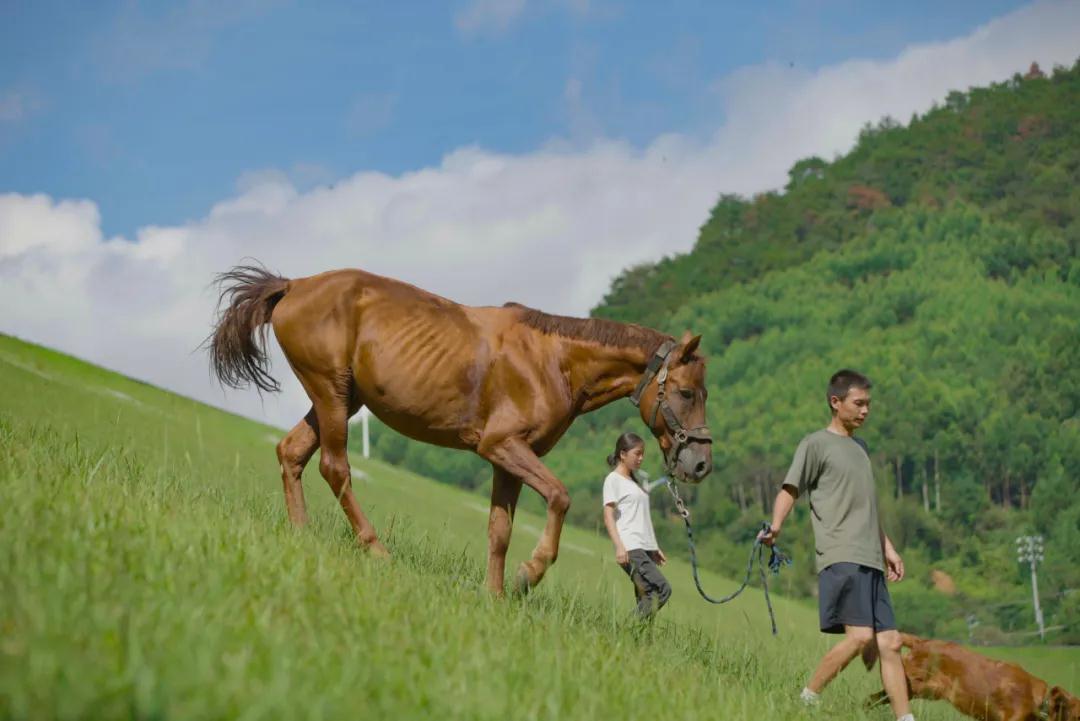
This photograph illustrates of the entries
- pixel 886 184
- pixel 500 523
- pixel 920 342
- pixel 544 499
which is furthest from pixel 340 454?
pixel 886 184

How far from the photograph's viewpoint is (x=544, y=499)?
6.86 metres

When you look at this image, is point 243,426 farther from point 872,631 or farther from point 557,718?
point 557,718

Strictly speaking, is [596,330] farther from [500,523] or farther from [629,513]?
[629,513]

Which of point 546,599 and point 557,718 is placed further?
point 546,599

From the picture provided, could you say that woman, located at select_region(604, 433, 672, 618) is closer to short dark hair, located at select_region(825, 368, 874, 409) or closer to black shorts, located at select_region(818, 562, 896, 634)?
black shorts, located at select_region(818, 562, 896, 634)

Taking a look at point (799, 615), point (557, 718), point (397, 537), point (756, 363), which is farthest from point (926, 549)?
point (557, 718)

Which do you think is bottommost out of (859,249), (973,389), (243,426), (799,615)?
(799,615)

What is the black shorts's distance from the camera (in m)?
6.75

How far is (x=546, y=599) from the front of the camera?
720 cm

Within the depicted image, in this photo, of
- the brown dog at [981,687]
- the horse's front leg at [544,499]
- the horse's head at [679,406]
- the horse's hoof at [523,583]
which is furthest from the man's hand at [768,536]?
the brown dog at [981,687]

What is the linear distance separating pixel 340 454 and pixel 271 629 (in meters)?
3.40

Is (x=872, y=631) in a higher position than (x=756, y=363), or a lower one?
lower

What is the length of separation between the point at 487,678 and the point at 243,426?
51.1ft

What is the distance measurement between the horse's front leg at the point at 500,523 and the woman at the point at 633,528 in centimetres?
106
